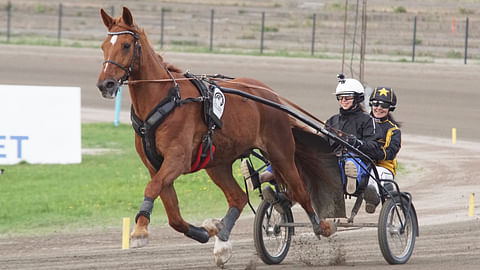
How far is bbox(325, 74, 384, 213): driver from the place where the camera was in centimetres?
813

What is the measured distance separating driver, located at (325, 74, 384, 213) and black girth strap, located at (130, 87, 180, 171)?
1722mm

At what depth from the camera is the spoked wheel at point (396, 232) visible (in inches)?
314

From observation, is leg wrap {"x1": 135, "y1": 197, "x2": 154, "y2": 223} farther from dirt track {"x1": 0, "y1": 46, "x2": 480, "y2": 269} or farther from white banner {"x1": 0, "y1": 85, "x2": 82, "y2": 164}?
white banner {"x1": 0, "y1": 85, "x2": 82, "y2": 164}

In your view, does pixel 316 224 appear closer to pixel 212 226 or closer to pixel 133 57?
pixel 212 226

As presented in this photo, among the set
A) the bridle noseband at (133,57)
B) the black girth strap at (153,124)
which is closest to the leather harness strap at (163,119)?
the black girth strap at (153,124)

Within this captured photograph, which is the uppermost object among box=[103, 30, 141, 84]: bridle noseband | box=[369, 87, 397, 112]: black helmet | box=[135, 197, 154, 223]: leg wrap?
box=[103, 30, 141, 84]: bridle noseband

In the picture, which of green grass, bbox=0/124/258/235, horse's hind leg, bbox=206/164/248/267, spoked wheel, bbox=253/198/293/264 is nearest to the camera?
horse's hind leg, bbox=206/164/248/267

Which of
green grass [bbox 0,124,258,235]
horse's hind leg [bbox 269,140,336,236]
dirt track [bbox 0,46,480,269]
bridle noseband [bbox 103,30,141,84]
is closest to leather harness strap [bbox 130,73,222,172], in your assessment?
bridle noseband [bbox 103,30,141,84]

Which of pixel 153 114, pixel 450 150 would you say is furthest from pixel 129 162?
pixel 153 114

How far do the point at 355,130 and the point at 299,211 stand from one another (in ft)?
11.5

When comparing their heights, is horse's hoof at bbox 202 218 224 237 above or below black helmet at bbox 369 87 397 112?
below

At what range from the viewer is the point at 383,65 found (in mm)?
24766

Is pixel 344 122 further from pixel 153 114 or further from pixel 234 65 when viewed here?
pixel 234 65

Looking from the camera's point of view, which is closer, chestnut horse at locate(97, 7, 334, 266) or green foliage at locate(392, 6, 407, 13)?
chestnut horse at locate(97, 7, 334, 266)
